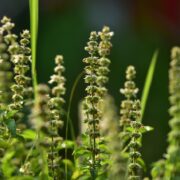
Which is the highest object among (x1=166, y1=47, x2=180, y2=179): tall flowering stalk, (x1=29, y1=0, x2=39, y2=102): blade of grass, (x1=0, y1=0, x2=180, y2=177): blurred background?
(x1=0, y1=0, x2=180, y2=177): blurred background

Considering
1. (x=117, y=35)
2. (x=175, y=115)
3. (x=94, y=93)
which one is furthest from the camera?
(x=117, y=35)

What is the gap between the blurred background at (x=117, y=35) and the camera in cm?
634

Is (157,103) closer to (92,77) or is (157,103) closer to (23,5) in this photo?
(23,5)

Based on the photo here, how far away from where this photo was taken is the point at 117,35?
7.48 metres

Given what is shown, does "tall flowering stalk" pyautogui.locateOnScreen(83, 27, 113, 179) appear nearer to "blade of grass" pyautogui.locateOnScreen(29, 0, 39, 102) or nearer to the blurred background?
"blade of grass" pyautogui.locateOnScreen(29, 0, 39, 102)

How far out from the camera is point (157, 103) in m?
6.29

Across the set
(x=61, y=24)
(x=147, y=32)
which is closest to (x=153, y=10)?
(x=147, y=32)

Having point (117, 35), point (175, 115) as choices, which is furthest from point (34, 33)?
point (117, 35)

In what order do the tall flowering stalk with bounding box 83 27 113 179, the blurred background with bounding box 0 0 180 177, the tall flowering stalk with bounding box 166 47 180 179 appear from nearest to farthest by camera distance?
1. the tall flowering stalk with bounding box 166 47 180 179
2. the tall flowering stalk with bounding box 83 27 113 179
3. the blurred background with bounding box 0 0 180 177

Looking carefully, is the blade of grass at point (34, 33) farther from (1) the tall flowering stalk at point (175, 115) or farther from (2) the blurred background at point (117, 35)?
(2) the blurred background at point (117, 35)

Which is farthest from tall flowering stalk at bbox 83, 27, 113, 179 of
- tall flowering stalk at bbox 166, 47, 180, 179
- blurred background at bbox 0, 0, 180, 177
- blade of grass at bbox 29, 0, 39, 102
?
blurred background at bbox 0, 0, 180, 177

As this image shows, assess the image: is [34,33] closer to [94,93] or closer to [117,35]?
[94,93]

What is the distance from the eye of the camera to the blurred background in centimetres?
634

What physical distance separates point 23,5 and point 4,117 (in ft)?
18.1
